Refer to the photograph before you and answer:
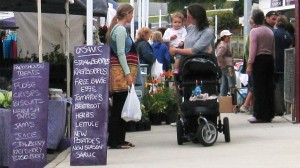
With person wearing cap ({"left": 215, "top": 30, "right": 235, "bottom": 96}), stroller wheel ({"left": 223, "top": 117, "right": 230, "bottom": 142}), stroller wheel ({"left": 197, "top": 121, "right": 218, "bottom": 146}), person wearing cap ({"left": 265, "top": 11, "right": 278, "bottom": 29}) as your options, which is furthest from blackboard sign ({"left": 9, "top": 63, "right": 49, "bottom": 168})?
person wearing cap ({"left": 215, "top": 30, "right": 235, "bottom": 96})

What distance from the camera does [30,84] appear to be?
31.8 feet

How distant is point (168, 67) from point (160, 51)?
496 mm

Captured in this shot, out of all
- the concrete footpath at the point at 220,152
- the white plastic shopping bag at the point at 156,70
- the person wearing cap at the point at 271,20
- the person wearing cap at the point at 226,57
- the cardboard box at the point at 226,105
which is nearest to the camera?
the concrete footpath at the point at 220,152

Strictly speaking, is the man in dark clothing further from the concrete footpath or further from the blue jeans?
the blue jeans

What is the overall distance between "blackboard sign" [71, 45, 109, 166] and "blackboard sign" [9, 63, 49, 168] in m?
0.62

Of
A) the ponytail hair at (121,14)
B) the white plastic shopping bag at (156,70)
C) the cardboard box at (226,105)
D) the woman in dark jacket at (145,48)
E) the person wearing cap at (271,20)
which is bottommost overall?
the cardboard box at (226,105)

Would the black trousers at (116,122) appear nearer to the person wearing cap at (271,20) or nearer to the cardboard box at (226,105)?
the person wearing cap at (271,20)

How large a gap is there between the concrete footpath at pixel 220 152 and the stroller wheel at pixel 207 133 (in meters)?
0.09

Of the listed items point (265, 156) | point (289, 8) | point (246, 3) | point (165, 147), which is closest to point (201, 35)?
point (165, 147)

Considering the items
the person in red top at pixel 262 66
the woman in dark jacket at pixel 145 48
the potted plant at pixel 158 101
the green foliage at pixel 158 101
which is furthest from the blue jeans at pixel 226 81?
the person in red top at pixel 262 66

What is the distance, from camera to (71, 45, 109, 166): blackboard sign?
29.6 feet

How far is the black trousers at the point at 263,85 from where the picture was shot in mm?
13398

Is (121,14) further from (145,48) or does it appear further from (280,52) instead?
(145,48)

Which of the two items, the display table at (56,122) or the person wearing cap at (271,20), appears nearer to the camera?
the display table at (56,122)
